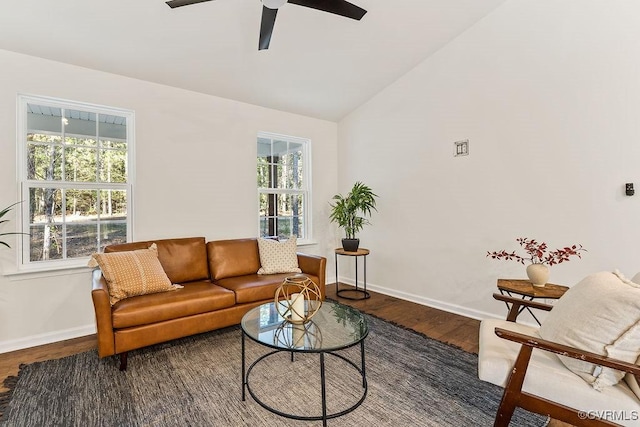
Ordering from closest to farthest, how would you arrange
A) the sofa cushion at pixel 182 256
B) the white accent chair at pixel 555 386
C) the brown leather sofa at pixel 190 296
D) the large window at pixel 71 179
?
the white accent chair at pixel 555 386
the brown leather sofa at pixel 190 296
the large window at pixel 71 179
the sofa cushion at pixel 182 256

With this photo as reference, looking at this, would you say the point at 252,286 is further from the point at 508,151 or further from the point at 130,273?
the point at 508,151

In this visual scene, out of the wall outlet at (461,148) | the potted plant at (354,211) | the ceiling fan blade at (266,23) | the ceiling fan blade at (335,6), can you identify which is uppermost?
A: the ceiling fan blade at (335,6)

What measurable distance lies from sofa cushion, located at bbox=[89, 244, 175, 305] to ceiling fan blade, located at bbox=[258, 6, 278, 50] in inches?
82.3

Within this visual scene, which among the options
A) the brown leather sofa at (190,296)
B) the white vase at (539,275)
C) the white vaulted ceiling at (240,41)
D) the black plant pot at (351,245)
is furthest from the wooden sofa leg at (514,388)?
the white vaulted ceiling at (240,41)

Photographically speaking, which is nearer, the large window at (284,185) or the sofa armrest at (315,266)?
the sofa armrest at (315,266)

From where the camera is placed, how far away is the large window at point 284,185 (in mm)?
4340

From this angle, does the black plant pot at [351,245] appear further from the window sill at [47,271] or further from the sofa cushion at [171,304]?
the window sill at [47,271]

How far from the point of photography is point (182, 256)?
10.4 ft

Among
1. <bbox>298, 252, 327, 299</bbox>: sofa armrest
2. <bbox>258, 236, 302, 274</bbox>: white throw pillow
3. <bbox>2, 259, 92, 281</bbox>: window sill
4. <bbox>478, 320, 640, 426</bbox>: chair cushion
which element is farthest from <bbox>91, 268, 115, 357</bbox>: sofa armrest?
<bbox>478, 320, 640, 426</bbox>: chair cushion

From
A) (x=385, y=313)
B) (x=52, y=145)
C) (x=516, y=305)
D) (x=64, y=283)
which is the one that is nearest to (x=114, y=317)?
(x=64, y=283)

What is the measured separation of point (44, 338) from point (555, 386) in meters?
3.82

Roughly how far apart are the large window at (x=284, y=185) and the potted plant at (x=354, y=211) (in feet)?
1.91

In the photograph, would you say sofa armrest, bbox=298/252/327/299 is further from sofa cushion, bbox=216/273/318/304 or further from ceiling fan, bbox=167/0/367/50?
ceiling fan, bbox=167/0/367/50

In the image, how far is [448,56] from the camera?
3523 mm
